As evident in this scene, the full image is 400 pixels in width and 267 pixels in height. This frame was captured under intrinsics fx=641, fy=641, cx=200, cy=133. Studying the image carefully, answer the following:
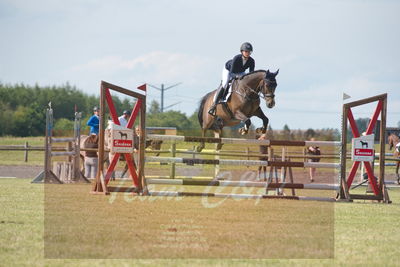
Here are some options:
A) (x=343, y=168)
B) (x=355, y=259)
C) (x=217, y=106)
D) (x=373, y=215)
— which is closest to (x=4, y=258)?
(x=355, y=259)

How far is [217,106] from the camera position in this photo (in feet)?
40.8

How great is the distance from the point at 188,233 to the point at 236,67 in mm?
6046

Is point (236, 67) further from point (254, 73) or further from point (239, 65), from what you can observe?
point (254, 73)

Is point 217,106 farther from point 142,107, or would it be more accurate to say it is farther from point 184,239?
point 184,239

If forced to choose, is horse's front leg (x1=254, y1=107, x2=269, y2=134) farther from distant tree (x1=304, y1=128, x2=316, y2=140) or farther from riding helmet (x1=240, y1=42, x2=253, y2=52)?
distant tree (x1=304, y1=128, x2=316, y2=140)

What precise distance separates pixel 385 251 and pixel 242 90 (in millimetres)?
6332

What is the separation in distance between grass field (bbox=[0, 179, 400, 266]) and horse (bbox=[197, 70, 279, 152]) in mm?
2249

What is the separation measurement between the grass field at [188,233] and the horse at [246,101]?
225 cm

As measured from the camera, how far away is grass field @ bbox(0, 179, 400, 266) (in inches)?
196

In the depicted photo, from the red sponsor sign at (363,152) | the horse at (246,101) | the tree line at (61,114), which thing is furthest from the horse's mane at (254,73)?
the tree line at (61,114)

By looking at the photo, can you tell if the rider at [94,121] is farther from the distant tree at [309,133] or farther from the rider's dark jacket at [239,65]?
the distant tree at [309,133]

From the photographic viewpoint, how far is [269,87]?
35.5 feet

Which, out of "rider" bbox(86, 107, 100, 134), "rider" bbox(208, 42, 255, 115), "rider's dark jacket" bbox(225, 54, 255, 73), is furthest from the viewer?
"rider" bbox(86, 107, 100, 134)

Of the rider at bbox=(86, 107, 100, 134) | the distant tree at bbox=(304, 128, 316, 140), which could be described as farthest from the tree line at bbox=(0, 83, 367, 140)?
the rider at bbox=(86, 107, 100, 134)
